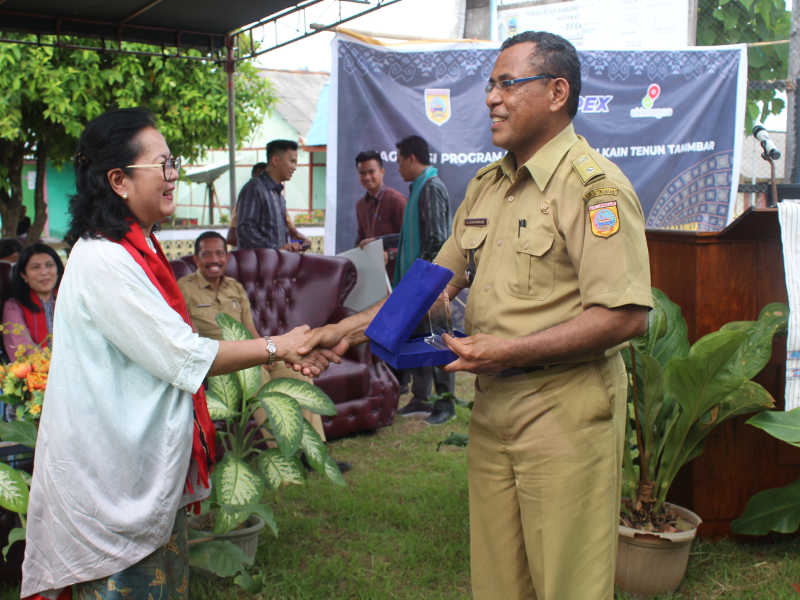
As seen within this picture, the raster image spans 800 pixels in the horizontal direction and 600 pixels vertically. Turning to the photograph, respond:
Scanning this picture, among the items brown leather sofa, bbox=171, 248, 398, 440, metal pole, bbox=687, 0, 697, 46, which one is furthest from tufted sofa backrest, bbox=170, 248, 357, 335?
metal pole, bbox=687, 0, 697, 46

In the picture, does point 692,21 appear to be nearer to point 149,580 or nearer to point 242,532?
point 242,532

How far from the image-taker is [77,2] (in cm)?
579

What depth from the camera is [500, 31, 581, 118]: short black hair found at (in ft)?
6.17

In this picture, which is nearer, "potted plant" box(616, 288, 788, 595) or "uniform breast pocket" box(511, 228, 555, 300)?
"uniform breast pocket" box(511, 228, 555, 300)

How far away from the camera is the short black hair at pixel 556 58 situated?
1.88 metres

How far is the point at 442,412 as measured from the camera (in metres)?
5.90

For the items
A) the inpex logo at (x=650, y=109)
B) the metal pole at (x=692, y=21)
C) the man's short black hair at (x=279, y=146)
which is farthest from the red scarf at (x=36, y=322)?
the metal pole at (x=692, y=21)

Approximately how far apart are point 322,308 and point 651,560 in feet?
11.2

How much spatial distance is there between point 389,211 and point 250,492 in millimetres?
3724

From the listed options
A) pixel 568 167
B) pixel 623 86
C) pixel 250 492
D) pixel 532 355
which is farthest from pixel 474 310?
pixel 623 86

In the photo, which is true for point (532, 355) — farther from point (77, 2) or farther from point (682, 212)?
point (682, 212)

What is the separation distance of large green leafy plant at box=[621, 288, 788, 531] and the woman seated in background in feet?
11.7

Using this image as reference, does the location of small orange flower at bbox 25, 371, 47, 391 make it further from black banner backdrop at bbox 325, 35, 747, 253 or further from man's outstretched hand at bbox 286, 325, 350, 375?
black banner backdrop at bbox 325, 35, 747, 253

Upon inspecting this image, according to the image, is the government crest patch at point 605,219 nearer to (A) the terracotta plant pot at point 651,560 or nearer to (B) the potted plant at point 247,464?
(B) the potted plant at point 247,464
